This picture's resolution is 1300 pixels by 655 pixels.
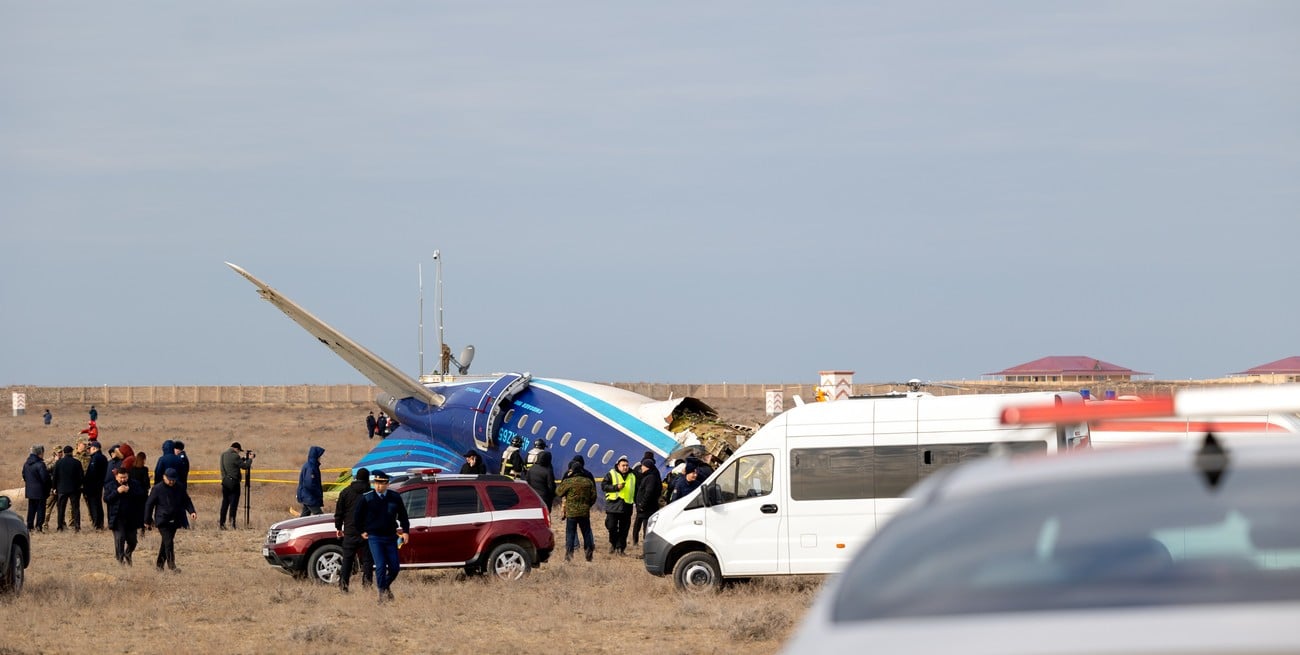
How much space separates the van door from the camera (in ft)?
57.0

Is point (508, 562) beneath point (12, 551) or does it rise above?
beneath

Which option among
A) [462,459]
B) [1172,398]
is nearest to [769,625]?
[1172,398]

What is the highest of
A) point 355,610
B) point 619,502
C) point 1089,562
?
point 619,502

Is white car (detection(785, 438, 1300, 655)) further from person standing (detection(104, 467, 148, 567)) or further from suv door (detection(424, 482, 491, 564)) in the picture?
person standing (detection(104, 467, 148, 567))

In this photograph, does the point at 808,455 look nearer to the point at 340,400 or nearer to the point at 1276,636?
the point at 1276,636

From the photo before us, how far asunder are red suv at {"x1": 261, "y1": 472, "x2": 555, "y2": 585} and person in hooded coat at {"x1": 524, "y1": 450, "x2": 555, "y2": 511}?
562 centimetres

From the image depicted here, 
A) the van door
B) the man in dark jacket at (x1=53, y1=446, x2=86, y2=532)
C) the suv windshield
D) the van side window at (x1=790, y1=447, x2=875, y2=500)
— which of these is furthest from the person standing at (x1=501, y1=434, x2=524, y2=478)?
the suv windshield

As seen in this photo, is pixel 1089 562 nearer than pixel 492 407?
Yes

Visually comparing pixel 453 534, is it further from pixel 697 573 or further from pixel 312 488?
pixel 312 488

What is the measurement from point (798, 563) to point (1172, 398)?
13003 millimetres

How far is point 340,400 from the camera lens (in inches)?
4365

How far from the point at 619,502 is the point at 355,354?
11.1m

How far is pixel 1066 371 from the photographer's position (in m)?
134

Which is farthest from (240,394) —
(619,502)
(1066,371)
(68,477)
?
(619,502)
